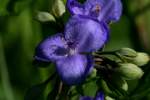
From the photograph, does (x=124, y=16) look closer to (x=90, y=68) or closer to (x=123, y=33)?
(x=123, y=33)

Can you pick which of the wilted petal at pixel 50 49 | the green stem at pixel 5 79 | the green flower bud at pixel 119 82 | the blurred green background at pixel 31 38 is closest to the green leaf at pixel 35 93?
the wilted petal at pixel 50 49

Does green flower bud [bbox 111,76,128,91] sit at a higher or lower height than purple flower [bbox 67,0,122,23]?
lower

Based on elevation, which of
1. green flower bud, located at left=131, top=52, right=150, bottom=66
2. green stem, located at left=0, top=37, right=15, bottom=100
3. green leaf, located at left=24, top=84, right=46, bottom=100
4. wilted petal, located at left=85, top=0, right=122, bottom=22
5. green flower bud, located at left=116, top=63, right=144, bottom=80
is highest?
wilted petal, located at left=85, top=0, right=122, bottom=22

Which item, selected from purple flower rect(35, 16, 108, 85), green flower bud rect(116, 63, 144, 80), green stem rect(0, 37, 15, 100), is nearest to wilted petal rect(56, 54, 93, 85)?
purple flower rect(35, 16, 108, 85)

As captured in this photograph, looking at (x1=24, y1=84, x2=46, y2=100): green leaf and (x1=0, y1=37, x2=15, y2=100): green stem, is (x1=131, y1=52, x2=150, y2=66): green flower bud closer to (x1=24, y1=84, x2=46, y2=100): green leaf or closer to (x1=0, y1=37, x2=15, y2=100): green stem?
(x1=24, y1=84, x2=46, y2=100): green leaf

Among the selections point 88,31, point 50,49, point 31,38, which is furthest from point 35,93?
point 31,38

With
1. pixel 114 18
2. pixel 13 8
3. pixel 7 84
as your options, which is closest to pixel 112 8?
pixel 114 18
